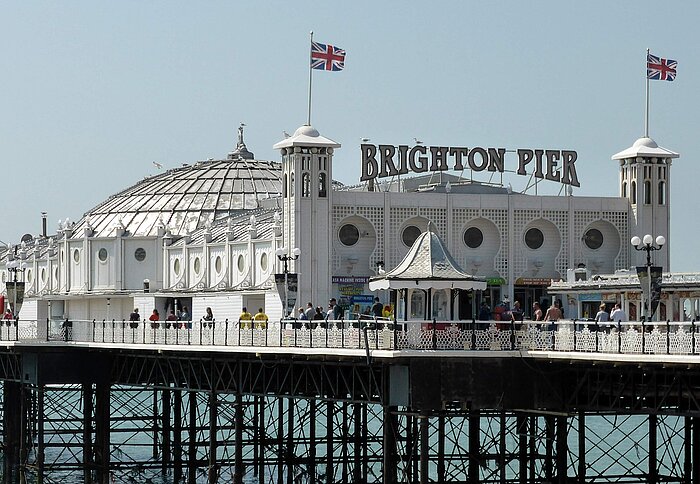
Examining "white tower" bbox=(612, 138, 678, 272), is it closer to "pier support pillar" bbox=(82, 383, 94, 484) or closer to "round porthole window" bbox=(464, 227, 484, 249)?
"round porthole window" bbox=(464, 227, 484, 249)

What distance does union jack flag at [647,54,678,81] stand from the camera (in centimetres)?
7006

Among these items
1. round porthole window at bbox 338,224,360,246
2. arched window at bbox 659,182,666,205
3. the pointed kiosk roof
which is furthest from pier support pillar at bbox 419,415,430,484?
arched window at bbox 659,182,666,205

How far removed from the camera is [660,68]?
7031 cm

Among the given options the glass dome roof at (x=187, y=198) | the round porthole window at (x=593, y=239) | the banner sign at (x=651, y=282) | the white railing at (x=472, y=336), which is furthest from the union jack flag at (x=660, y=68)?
the glass dome roof at (x=187, y=198)

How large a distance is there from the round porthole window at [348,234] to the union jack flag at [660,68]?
1449 cm

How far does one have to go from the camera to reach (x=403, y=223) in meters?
76.8

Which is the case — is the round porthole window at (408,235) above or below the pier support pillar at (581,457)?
above

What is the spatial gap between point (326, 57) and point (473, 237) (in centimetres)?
1168

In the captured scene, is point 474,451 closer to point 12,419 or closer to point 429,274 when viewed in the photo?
point 429,274

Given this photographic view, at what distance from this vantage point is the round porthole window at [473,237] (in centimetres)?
7812

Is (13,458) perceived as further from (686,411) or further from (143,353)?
(686,411)

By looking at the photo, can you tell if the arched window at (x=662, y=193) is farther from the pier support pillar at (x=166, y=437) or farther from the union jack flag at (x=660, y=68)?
the pier support pillar at (x=166, y=437)

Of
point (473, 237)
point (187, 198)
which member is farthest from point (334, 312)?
point (187, 198)

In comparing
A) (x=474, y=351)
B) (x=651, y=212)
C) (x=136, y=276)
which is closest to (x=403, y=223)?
(x=651, y=212)
